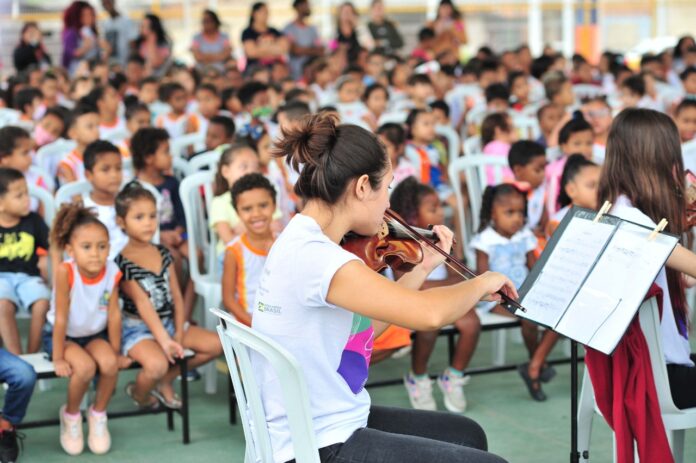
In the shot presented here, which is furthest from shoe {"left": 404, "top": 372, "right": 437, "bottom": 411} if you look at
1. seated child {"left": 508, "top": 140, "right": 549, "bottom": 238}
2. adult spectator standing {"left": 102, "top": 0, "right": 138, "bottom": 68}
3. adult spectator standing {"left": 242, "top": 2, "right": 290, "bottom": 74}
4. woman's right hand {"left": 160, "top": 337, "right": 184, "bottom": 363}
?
adult spectator standing {"left": 102, "top": 0, "right": 138, "bottom": 68}

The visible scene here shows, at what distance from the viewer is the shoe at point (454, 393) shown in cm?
403

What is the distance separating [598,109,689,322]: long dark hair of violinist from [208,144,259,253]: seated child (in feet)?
6.39

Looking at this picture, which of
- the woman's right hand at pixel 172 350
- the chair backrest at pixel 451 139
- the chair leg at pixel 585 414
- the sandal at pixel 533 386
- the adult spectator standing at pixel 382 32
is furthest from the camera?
the adult spectator standing at pixel 382 32

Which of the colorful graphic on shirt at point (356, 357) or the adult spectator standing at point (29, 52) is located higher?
the adult spectator standing at point (29, 52)

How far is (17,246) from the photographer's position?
422cm

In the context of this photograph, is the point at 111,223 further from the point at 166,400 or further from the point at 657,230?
the point at 657,230

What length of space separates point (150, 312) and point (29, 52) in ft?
25.8

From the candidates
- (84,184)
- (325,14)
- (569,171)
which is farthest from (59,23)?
(569,171)

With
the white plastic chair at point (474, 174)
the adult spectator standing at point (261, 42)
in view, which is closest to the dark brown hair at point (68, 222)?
the white plastic chair at point (474, 174)

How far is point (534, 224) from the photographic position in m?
5.08

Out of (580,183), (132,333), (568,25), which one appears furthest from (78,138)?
(568,25)

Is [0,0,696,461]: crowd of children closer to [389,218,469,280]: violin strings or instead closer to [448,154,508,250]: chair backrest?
[448,154,508,250]: chair backrest

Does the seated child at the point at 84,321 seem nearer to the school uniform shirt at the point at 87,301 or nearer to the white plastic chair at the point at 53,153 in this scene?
the school uniform shirt at the point at 87,301

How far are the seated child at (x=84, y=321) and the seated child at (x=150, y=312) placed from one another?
0.10 meters
